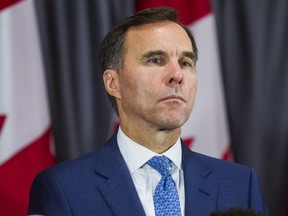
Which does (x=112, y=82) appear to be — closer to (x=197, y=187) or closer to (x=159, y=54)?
(x=159, y=54)

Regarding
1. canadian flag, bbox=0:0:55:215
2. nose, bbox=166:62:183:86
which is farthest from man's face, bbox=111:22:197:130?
canadian flag, bbox=0:0:55:215

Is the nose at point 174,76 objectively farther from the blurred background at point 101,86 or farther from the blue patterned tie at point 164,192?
the blurred background at point 101,86

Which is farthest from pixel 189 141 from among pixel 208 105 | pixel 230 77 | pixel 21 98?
pixel 21 98

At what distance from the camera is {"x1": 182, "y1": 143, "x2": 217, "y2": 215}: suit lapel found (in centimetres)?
126

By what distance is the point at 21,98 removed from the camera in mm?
1684

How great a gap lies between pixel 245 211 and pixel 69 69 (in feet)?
3.02

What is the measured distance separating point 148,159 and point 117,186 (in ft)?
0.25

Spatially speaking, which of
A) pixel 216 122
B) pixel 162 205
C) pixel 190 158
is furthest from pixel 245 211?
pixel 216 122

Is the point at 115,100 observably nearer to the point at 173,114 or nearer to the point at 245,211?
the point at 173,114

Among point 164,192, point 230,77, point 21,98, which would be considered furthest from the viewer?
point 230,77

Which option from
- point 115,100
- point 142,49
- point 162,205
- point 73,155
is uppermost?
point 142,49

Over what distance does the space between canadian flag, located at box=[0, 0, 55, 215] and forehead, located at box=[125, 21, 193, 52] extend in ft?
1.34

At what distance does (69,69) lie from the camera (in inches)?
68.5

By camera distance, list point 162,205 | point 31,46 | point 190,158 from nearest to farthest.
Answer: point 162,205
point 190,158
point 31,46
